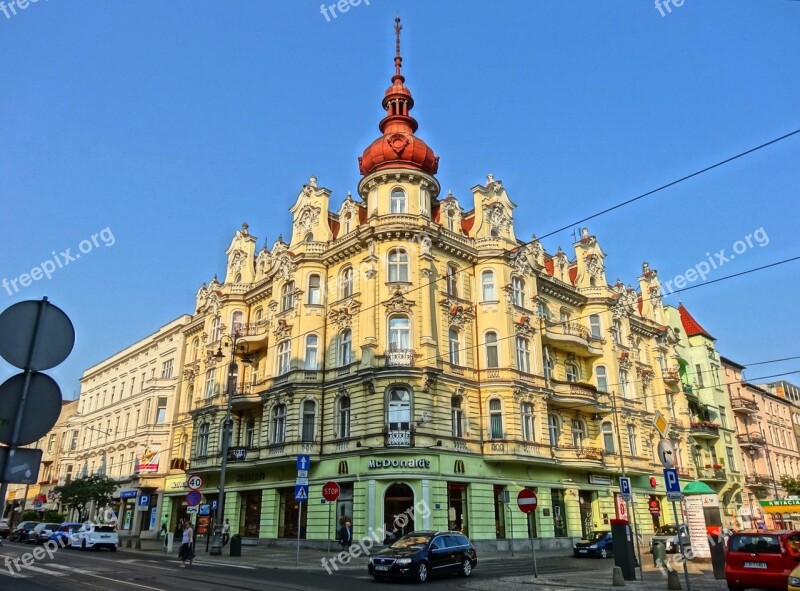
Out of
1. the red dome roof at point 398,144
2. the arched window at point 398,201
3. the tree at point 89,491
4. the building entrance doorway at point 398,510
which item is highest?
the red dome roof at point 398,144

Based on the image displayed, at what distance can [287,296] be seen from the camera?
129 feet

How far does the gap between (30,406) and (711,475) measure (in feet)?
190

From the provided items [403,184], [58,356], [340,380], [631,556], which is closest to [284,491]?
[340,380]

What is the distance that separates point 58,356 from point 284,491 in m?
33.0

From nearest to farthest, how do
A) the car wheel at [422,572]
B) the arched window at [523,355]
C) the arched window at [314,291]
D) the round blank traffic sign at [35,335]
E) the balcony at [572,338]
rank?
the round blank traffic sign at [35,335] < the car wheel at [422,572] < the arched window at [523,355] < the arched window at [314,291] < the balcony at [572,338]

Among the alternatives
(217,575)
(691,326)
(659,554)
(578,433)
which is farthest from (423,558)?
(691,326)

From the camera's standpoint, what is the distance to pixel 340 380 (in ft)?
113

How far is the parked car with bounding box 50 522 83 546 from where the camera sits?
34.8 m

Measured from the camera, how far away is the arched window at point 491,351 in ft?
116

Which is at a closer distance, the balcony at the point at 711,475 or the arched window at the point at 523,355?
the arched window at the point at 523,355

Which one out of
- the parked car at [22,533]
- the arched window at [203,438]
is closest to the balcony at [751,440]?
the arched window at [203,438]

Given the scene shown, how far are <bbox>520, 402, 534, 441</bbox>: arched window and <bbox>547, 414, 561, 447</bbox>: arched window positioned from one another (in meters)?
2.90

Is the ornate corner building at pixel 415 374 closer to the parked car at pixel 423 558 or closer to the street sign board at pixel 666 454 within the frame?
the parked car at pixel 423 558

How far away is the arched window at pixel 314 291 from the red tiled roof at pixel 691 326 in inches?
1605
